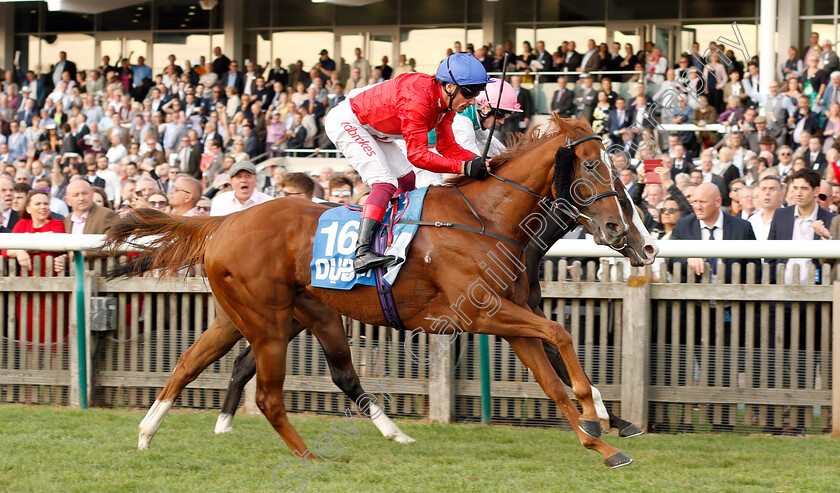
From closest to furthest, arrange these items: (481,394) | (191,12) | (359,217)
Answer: (359,217), (481,394), (191,12)

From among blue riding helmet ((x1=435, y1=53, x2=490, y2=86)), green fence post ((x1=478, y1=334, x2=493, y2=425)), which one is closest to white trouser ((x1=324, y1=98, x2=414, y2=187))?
blue riding helmet ((x1=435, y1=53, x2=490, y2=86))

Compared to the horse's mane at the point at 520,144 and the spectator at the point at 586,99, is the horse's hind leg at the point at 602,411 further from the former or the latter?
the spectator at the point at 586,99

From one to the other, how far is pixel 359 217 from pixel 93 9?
15.5 m

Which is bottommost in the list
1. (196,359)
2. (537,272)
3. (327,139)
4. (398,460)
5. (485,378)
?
(398,460)

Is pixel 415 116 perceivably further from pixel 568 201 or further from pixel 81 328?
pixel 81 328

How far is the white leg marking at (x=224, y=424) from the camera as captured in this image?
5242 mm

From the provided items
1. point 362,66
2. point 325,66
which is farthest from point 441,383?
point 362,66

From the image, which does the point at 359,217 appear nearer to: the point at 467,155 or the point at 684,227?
the point at 467,155

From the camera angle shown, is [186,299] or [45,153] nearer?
[186,299]

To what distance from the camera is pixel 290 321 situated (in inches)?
191

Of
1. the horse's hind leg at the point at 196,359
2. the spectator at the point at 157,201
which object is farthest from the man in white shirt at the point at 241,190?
the horse's hind leg at the point at 196,359

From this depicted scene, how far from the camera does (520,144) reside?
4.65 m

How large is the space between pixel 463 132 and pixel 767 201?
8.41ft

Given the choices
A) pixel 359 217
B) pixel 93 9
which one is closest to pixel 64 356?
pixel 359 217
